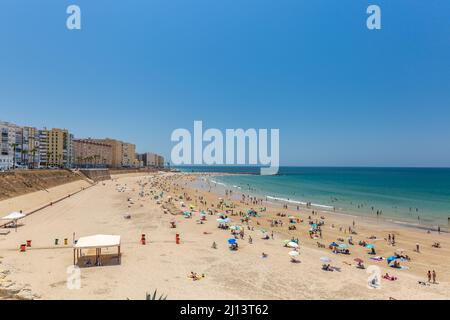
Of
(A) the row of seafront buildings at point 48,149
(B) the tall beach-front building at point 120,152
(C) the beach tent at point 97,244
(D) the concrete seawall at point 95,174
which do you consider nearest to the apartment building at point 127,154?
(B) the tall beach-front building at point 120,152

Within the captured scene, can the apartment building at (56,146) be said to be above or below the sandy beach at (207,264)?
above

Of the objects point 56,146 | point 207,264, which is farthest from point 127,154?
point 207,264

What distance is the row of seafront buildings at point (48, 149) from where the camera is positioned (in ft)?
243

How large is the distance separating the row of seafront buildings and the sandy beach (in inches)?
2071

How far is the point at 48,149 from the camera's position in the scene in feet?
331

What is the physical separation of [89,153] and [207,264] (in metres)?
130

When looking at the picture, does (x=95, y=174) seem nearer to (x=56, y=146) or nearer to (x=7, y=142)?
(x=7, y=142)

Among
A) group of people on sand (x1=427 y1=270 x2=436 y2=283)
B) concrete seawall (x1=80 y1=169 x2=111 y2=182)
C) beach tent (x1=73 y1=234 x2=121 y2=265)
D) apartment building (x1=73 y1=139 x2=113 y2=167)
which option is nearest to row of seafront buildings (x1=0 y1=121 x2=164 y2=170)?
apartment building (x1=73 y1=139 x2=113 y2=167)

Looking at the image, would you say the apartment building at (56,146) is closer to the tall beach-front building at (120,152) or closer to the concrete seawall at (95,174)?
the concrete seawall at (95,174)

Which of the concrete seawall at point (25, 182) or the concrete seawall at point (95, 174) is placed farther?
the concrete seawall at point (95, 174)

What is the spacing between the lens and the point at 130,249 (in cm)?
1997

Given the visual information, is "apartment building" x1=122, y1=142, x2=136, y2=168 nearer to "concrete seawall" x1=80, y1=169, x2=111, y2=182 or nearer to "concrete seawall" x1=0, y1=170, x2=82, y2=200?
"concrete seawall" x1=80, y1=169, x2=111, y2=182
